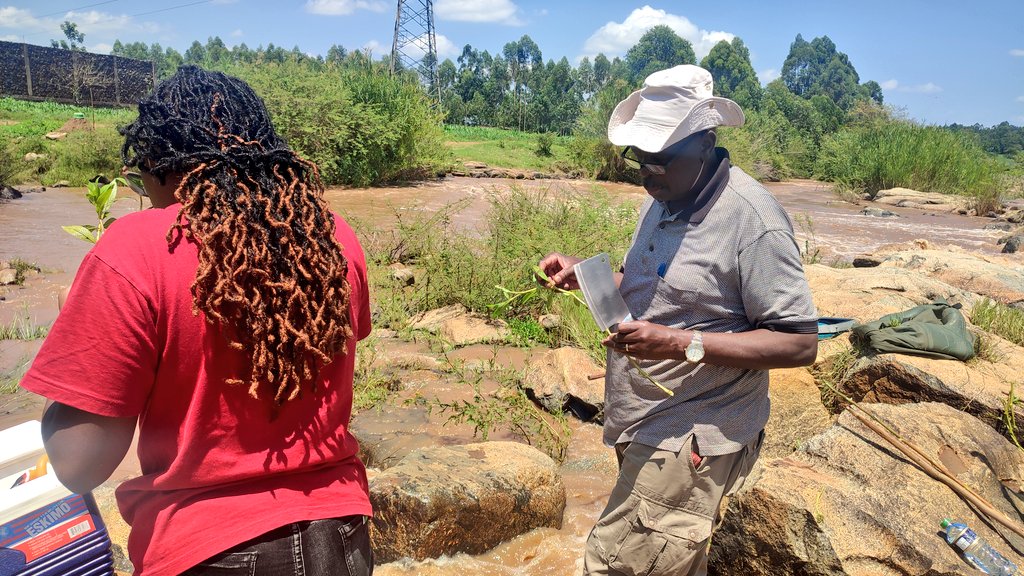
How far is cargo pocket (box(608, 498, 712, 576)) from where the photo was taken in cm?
192

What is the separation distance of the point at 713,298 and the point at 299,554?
46.1 inches

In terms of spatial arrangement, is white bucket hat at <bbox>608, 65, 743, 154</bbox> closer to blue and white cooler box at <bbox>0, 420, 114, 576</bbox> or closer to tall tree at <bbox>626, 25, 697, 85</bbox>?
blue and white cooler box at <bbox>0, 420, 114, 576</bbox>

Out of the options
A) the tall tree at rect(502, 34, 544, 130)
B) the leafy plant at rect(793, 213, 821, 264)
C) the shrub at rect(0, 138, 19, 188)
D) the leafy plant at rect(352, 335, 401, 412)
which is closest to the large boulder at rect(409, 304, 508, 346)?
the leafy plant at rect(352, 335, 401, 412)

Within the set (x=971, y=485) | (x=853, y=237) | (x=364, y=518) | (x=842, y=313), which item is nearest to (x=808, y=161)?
(x=853, y=237)

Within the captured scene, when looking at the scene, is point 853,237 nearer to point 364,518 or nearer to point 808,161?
point 364,518

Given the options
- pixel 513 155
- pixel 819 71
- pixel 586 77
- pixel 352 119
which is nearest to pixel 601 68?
pixel 586 77

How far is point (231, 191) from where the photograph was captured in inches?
45.7

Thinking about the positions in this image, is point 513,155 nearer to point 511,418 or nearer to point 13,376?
point 13,376

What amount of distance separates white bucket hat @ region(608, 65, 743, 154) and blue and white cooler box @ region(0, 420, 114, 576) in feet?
5.20

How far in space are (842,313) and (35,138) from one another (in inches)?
872

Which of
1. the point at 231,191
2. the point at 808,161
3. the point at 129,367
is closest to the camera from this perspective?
the point at 129,367

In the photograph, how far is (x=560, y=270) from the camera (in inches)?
87.2

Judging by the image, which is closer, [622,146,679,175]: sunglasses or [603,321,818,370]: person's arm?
[603,321,818,370]: person's arm

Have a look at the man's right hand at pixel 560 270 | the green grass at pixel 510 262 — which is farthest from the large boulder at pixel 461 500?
the green grass at pixel 510 262
